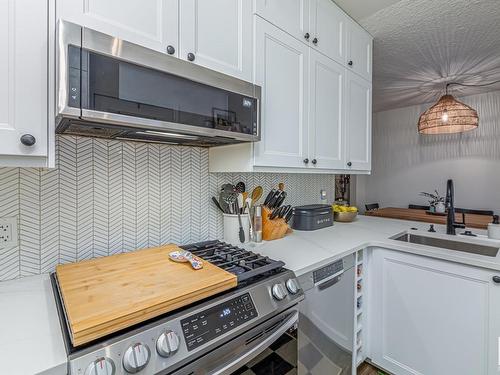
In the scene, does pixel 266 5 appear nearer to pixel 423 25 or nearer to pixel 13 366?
pixel 423 25

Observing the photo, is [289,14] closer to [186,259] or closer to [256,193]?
[256,193]

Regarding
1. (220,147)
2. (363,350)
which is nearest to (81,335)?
(220,147)

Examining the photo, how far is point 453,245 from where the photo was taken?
167cm

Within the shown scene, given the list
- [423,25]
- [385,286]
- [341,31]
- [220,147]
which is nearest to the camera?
[220,147]

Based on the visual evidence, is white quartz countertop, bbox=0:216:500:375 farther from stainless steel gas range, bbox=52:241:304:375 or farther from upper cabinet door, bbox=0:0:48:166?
upper cabinet door, bbox=0:0:48:166

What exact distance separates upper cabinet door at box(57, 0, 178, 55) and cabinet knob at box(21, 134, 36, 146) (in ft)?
1.20

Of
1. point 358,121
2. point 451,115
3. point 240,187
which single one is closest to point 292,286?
point 240,187

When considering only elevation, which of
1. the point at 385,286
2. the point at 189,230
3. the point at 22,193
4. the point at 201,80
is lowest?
the point at 385,286

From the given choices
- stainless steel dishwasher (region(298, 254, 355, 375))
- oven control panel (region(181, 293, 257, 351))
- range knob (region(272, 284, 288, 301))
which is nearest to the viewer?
oven control panel (region(181, 293, 257, 351))

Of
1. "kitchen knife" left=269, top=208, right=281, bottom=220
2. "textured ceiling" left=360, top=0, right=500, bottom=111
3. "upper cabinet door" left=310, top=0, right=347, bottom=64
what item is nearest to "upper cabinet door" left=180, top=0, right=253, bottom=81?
"upper cabinet door" left=310, top=0, right=347, bottom=64

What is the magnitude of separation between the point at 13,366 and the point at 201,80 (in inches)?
36.4

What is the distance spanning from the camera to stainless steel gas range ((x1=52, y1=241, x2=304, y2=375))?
1.91 ft

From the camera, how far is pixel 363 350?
5.49ft

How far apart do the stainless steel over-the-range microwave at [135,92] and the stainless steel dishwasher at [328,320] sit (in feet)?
2.51
